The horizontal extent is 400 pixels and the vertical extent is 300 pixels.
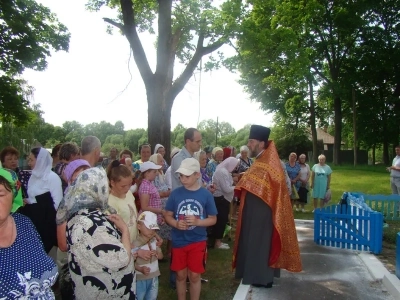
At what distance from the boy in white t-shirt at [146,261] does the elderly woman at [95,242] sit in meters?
0.79

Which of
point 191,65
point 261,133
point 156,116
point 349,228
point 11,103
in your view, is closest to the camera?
point 261,133

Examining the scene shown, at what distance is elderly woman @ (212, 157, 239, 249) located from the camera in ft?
24.7

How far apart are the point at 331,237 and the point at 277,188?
2992mm

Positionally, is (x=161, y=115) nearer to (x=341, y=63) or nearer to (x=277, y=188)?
(x=277, y=188)

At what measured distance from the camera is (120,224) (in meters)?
2.87

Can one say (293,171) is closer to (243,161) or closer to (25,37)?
(243,161)

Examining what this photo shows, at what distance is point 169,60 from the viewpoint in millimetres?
12344

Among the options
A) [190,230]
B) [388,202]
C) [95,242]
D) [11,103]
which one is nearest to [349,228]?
[190,230]

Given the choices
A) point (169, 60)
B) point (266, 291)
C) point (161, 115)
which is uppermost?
point (169, 60)

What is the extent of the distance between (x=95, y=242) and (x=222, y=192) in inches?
202

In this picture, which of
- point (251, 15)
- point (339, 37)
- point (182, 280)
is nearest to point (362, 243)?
point (182, 280)

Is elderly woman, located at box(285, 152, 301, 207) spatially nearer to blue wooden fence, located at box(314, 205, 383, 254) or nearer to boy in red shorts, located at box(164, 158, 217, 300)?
blue wooden fence, located at box(314, 205, 383, 254)

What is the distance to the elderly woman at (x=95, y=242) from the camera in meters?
2.69

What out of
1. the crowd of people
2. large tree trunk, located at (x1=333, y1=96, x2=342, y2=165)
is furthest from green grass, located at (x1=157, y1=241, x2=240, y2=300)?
large tree trunk, located at (x1=333, y1=96, x2=342, y2=165)
